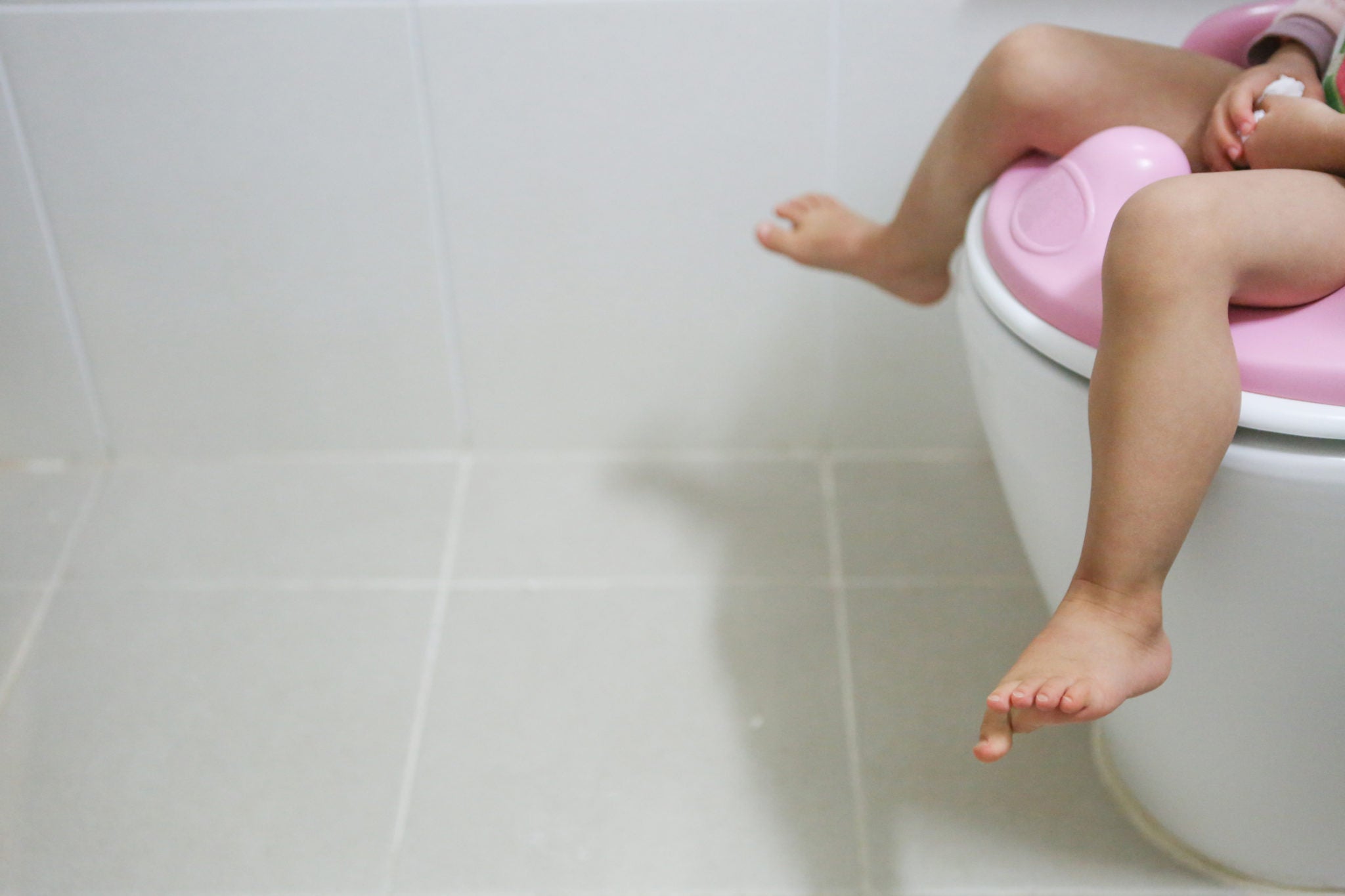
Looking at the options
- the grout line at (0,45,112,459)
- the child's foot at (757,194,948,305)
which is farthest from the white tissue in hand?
the grout line at (0,45,112,459)

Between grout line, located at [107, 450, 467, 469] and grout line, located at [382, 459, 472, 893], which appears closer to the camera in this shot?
grout line, located at [382, 459, 472, 893]

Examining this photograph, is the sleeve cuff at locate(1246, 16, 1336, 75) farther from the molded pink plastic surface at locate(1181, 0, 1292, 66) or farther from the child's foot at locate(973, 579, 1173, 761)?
the child's foot at locate(973, 579, 1173, 761)

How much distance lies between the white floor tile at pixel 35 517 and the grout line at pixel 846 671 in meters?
0.72

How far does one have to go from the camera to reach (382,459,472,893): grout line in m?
0.91

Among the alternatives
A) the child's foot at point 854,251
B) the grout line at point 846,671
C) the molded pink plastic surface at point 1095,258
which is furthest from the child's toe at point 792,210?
the grout line at point 846,671

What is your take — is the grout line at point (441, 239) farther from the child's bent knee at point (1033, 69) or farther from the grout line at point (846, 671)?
the child's bent knee at point (1033, 69)

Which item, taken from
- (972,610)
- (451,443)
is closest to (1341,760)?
(972,610)

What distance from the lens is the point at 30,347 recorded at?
3.99 feet

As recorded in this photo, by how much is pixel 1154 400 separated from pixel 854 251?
1.36 ft

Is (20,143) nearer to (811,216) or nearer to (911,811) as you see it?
(811,216)

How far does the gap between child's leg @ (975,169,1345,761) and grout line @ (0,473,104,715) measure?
83 centimetres

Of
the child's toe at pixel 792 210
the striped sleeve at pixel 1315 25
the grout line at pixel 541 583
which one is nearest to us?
the striped sleeve at pixel 1315 25

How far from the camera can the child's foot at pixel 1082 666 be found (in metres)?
0.58

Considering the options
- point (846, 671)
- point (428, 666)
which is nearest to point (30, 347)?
point (428, 666)
